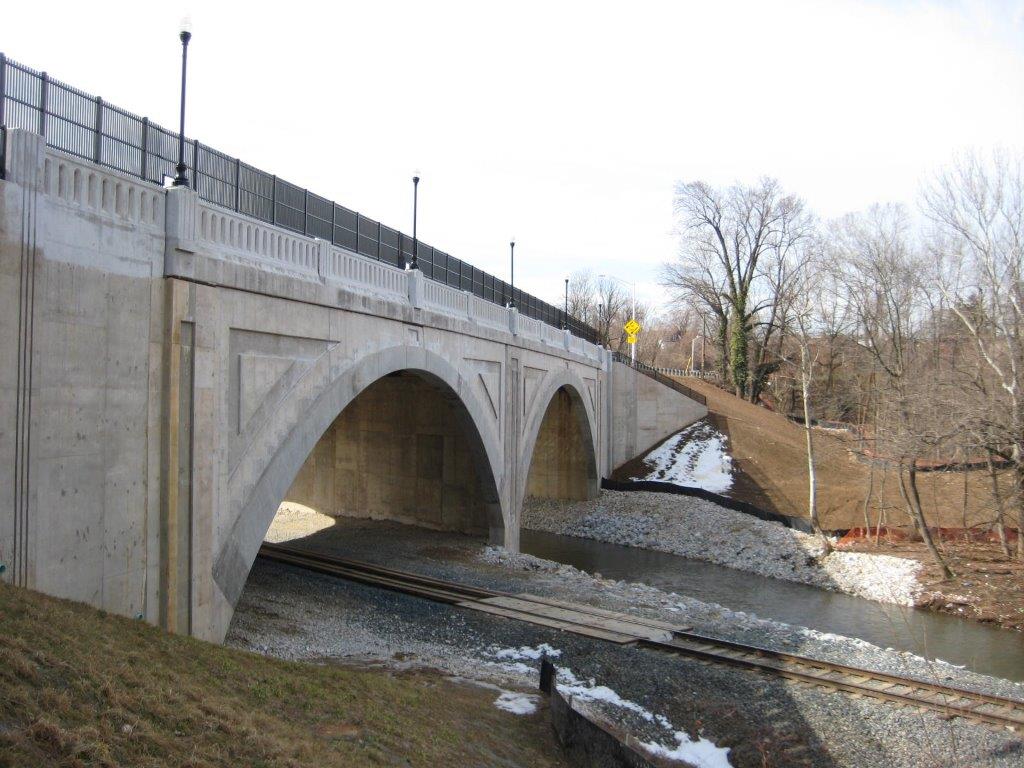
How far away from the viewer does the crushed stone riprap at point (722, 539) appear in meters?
23.7

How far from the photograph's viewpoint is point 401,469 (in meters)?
25.1

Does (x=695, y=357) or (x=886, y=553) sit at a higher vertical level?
(x=695, y=357)

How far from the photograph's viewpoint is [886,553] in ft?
84.4

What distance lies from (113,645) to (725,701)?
808 cm

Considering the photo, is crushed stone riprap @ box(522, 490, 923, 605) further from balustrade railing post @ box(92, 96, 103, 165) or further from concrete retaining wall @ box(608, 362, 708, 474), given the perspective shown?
balustrade railing post @ box(92, 96, 103, 165)

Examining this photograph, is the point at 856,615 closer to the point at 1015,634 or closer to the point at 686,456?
the point at 1015,634

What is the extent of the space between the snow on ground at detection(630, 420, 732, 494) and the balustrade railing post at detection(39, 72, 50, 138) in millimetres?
29352

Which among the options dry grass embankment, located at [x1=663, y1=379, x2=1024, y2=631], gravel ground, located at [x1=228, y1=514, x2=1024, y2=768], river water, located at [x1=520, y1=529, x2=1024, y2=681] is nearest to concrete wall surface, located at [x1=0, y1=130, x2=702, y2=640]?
gravel ground, located at [x1=228, y1=514, x2=1024, y2=768]

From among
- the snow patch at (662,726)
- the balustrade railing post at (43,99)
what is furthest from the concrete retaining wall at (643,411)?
the balustrade railing post at (43,99)

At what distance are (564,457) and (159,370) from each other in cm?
→ 2851

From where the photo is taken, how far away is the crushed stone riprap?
23.7 m

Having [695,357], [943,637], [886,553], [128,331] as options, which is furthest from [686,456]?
[695,357]

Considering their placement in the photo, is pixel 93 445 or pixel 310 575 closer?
pixel 93 445

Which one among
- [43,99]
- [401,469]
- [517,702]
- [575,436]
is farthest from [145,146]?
[575,436]
